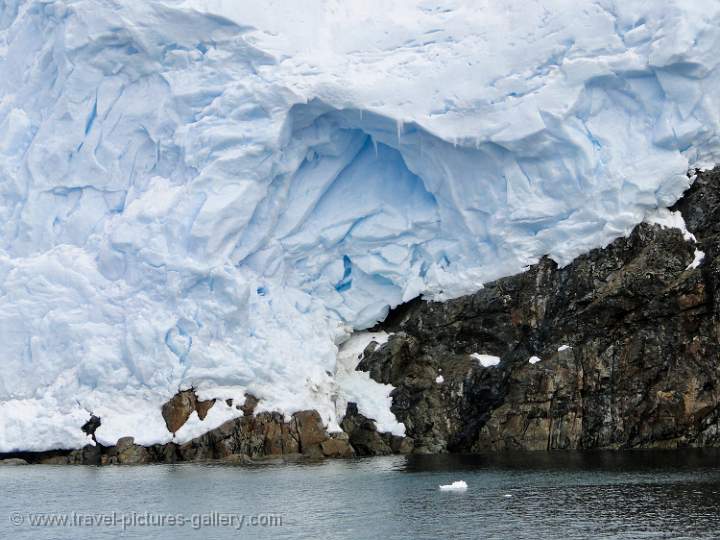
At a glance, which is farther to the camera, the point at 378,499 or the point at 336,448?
the point at 336,448

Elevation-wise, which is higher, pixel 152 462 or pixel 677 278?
pixel 677 278

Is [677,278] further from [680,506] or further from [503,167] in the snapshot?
[680,506]

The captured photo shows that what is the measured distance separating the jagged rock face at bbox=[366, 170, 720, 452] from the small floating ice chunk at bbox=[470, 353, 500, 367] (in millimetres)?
129

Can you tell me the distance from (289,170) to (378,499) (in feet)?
38.7

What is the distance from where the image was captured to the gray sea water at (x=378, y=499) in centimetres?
1596

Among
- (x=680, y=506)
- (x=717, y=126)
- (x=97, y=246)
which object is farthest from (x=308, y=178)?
(x=680, y=506)

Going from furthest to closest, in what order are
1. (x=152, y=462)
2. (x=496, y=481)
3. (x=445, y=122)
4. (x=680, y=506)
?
(x=445, y=122) < (x=152, y=462) < (x=496, y=481) < (x=680, y=506)

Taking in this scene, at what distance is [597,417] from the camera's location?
26.3 meters

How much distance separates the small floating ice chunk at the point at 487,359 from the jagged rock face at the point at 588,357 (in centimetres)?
13

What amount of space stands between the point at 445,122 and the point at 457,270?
4.13 m

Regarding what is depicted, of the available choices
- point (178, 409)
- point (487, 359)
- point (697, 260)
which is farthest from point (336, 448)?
point (697, 260)

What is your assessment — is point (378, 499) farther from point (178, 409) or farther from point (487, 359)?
point (487, 359)

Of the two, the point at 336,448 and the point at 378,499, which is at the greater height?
the point at 336,448

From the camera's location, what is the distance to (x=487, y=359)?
27.7 meters
